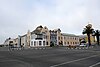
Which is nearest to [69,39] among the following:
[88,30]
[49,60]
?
[88,30]

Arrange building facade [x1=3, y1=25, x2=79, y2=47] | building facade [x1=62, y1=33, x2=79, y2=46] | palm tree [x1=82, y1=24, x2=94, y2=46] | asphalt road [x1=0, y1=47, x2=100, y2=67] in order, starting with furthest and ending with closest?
building facade [x1=62, y1=33, x2=79, y2=46], building facade [x1=3, y1=25, x2=79, y2=47], palm tree [x1=82, y1=24, x2=94, y2=46], asphalt road [x1=0, y1=47, x2=100, y2=67]

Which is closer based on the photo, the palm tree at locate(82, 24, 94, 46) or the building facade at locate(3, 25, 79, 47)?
the palm tree at locate(82, 24, 94, 46)

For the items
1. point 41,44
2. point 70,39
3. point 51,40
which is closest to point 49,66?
point 41,44

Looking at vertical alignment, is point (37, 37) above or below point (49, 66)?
above

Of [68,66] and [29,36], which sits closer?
[68,66]

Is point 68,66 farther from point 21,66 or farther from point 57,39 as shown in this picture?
point 57,39

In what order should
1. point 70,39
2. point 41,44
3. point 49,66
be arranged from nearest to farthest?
point 49,66
point 41,44
point 70,39

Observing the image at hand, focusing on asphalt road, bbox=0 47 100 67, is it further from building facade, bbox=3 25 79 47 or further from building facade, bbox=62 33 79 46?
building facade, bbox=62 33 79 46

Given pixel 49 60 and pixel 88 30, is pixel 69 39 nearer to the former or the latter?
pixel 88 30

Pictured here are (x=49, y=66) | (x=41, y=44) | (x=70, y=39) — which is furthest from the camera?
(x=70, y=39)

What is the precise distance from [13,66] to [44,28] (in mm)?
90550

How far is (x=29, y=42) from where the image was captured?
107 meters

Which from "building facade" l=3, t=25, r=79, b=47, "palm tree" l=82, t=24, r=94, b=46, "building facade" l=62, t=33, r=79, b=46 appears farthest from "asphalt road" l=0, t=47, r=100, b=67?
"building facade" l=62, t=33, r=79, b=46

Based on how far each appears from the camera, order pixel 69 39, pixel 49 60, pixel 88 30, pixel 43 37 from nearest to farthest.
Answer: pixel 49 60 < pixel 88 30 < pixel 43 37 < pixel 69 39
